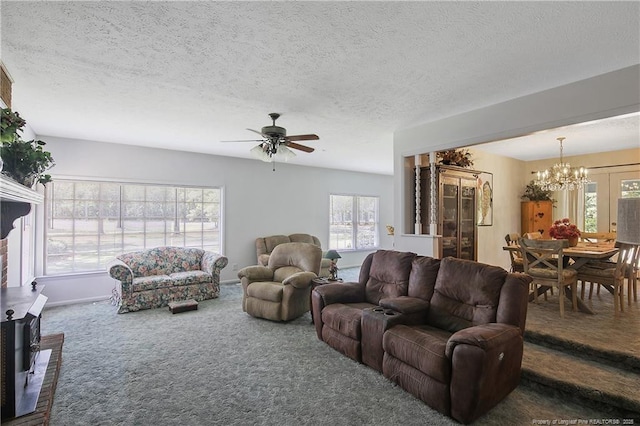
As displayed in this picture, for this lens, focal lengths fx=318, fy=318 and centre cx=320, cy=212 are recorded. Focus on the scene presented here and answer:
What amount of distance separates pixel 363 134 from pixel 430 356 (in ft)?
10.9

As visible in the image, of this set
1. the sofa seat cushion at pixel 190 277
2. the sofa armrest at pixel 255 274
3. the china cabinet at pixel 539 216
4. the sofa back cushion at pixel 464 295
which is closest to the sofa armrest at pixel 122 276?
the sofa seat cushion at pixel 190 277

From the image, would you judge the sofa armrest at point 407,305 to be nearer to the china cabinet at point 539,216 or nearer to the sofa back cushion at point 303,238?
the sofa back cushion at point 303,238

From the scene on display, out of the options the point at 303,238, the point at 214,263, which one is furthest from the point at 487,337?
the point at 303,238

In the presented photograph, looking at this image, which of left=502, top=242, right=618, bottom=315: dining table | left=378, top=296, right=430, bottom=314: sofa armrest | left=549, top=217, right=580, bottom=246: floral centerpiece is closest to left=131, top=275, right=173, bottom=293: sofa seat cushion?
left=378, top=296, right=430, bottom=314: sofa armrest

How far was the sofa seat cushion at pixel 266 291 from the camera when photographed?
416 cm

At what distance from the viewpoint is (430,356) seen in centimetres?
231

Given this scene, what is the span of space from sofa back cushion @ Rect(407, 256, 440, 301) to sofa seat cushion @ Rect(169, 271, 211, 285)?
3503 millimetres

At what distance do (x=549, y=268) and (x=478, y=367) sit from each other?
264 centimetres

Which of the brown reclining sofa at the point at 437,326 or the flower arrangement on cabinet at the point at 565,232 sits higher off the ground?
the flower arrangement on cabinet at the point at 565,232

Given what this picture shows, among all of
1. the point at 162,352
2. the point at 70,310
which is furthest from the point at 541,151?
the point at 70,310

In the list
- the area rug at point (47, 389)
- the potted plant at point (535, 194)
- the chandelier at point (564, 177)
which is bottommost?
the area rug at point (47, 389)

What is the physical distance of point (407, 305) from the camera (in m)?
2.88

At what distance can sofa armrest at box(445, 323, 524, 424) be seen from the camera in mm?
2088

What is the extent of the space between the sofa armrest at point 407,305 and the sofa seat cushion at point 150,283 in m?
3.53
